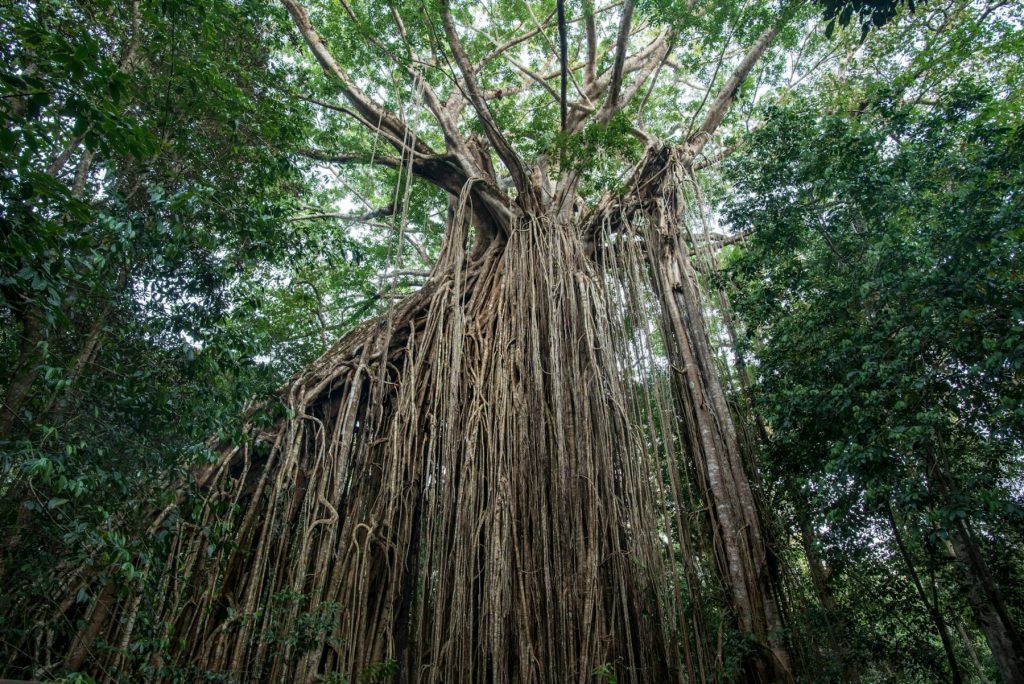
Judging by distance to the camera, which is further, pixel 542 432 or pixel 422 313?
pixel 422 313

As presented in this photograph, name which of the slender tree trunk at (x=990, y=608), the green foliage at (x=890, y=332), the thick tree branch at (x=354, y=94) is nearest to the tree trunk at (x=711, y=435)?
the green foliage at (x=890, y=332)

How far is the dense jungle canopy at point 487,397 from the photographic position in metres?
2.18

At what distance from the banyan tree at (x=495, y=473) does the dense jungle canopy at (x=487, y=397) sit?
2 centimetres

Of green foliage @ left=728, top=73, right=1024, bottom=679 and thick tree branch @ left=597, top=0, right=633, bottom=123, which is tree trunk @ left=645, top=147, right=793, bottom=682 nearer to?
green foliage @ left=728, top=73, right=1024, bottom=679

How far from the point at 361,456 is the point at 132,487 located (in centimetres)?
139

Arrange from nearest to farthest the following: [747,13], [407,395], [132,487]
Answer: [132,487]
[407,395]
[747,13]

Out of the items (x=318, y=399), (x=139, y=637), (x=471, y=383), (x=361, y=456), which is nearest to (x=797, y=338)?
(x=471, y=383)

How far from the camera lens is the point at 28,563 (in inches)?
77.5

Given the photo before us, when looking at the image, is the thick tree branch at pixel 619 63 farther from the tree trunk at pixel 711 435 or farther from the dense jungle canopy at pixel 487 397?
the tree trunk at pixel 711 435

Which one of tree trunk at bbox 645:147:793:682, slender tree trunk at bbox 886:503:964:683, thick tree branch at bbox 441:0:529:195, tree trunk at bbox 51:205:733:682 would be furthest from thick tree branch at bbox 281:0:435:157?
slender tree trunk at bbox 886:503:964:683

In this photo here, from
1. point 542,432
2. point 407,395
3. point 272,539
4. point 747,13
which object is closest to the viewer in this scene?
point 272,539

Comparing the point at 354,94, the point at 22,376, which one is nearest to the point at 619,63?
the point at 354,94

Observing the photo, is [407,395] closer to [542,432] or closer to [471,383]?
[471,383]

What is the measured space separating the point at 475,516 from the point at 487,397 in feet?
2.57
